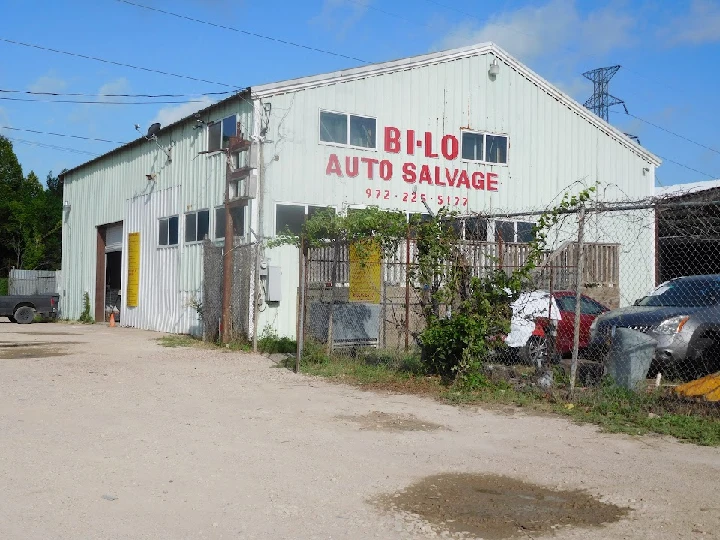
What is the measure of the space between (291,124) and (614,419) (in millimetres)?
12922

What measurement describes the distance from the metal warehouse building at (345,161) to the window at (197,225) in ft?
0.19

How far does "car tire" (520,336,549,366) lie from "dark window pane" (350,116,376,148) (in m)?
9.93

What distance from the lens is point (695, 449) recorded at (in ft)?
25.1

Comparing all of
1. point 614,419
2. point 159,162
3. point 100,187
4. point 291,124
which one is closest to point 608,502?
point 614,419

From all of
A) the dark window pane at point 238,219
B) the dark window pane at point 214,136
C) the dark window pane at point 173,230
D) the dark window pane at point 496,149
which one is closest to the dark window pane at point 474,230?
the dark window pane at point 238,219

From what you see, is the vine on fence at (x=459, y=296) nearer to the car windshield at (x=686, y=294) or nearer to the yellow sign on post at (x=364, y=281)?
the car windshield at (x=686, y=294)

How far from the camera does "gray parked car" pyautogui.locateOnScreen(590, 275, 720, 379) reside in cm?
1086

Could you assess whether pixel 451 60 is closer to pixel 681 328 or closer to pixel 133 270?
pixel 133 270

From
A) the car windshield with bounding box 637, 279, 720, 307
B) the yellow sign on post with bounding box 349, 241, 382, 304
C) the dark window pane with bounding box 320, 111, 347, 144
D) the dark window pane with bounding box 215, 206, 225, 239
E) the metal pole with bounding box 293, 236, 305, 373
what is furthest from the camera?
the dark window pane with bounding box 215, 206, 225, 239

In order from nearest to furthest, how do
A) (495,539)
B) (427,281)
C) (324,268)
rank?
1. (495,539)
2. (427,281)
3. (324,268)

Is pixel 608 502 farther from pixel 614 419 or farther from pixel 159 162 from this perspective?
pixel 159 162

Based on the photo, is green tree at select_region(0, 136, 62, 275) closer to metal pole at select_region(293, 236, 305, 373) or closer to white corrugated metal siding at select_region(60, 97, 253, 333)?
white corrugated metal siding at select_region(60, 97, 253, 333)

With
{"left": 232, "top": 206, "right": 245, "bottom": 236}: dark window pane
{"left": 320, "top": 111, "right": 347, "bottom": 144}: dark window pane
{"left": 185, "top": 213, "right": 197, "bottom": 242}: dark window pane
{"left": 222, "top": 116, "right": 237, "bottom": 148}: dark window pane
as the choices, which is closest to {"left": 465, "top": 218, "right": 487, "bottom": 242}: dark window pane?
{"left": 232, "top": 206, "right": 245, "bottom": 236}: dark window pane

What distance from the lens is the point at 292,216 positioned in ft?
64.4
